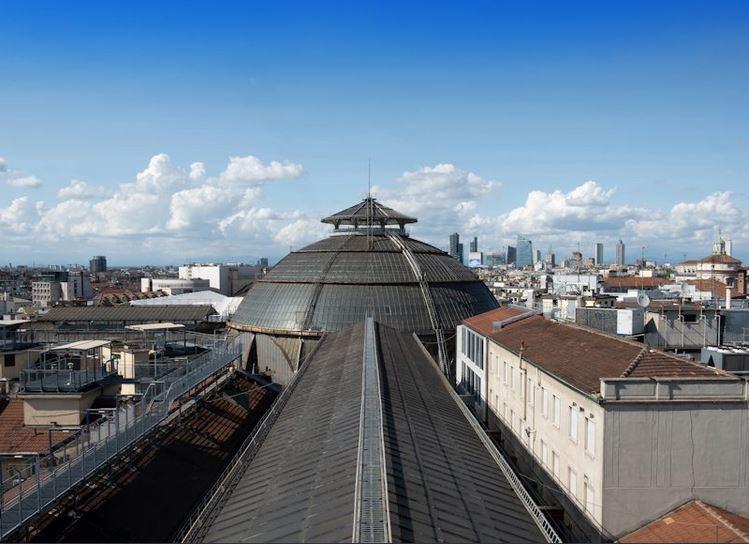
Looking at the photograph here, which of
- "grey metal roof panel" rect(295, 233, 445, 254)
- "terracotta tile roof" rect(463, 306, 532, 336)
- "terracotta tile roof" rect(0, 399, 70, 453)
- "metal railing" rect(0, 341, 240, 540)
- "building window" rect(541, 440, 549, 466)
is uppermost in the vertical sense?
"grey metal roof panel" rect(295, 233, 445, 254)

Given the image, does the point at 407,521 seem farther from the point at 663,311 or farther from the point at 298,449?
the point at 663,311

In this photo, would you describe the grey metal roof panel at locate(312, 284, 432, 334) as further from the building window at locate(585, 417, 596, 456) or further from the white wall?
the building window at locate(585, 417, 596, 456)

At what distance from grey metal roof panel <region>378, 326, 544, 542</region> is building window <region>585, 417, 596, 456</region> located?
11.7 feet

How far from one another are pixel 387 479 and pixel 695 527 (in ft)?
33.9

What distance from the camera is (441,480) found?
14266 mm

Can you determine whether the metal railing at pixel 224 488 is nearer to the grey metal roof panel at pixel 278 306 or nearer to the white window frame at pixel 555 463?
the white window frame at pixel 555 463

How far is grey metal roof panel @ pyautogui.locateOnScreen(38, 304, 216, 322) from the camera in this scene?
215ft

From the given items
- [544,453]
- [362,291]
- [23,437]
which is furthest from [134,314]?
[544,453]

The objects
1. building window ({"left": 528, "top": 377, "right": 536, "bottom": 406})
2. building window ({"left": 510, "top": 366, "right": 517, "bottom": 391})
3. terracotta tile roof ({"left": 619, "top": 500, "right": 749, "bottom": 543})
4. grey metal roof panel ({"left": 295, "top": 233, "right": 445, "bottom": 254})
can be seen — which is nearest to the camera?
terracotta tile roof ({"left": 619, "top": 500, "right": 749, "bottom": 543})

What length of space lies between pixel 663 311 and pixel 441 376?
14.0 metres

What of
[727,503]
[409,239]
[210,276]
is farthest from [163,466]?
[210,276]

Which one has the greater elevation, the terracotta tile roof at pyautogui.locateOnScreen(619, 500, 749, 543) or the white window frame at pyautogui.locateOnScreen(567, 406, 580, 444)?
the white window frame at pyautogui.locateOnScreen(567, 406, 580, 444)

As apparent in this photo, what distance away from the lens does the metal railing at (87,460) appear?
15195 mm

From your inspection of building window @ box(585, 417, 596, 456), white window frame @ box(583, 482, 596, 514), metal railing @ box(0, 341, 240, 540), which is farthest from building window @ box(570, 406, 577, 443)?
metal railing @ box(0, 341, 240, 540)
